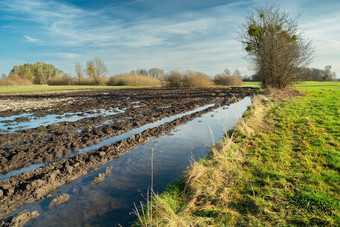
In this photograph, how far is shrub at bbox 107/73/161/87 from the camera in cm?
4672

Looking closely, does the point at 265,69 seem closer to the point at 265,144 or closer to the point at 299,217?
the point at 265,144

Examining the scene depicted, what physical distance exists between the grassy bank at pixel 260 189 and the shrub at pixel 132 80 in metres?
42.7

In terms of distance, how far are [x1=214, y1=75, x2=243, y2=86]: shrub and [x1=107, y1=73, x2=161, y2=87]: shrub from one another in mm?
13789

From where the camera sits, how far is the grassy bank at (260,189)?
255cm

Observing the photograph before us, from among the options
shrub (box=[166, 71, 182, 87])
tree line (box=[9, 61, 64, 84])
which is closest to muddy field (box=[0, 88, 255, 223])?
shrub (box=[166, 71, 182, 87])

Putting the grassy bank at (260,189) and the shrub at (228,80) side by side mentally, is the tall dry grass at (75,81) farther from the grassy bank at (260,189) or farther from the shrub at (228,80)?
the grassy bank at (260,189)

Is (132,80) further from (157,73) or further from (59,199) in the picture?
(59,199)

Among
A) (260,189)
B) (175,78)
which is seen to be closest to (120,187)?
(260,189)

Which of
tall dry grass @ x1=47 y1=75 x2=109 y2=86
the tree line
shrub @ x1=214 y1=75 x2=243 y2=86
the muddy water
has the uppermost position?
the tree line

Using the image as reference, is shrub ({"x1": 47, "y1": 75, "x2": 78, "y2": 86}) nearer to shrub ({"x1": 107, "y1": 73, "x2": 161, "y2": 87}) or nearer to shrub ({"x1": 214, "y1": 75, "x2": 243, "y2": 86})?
shrub ({"x1": 107, "y1": 73, "x2": 161, "y2": 87})

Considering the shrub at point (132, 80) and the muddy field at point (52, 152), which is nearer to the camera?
the muddy field at point (52, 152)

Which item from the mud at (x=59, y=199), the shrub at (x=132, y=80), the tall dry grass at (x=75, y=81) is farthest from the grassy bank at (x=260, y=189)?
the tall dry grass at (x=75, y=81)

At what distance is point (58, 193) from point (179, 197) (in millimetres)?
2153

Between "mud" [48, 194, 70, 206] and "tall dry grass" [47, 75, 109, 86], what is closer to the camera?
"mud" [48, 194, 70, 206]
